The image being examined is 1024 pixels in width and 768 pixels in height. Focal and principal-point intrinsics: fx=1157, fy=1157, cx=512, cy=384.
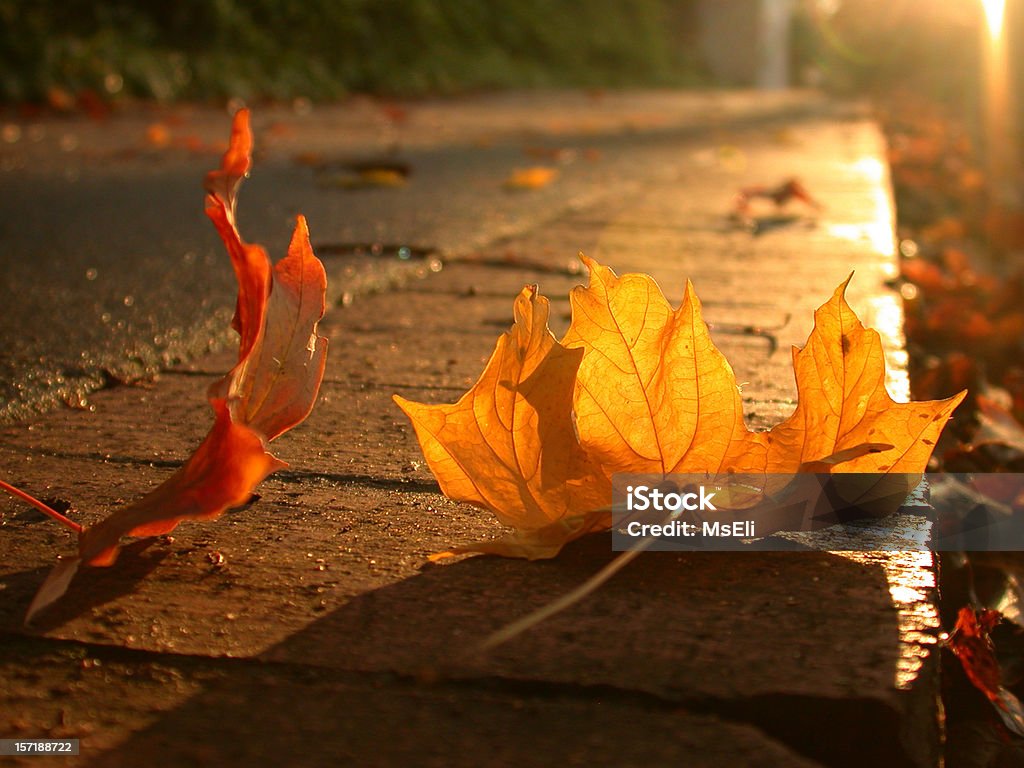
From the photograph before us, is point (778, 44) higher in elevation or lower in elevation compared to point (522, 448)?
higher

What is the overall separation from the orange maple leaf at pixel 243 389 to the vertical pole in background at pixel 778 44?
27.7m

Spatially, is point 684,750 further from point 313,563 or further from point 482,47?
point 482,47

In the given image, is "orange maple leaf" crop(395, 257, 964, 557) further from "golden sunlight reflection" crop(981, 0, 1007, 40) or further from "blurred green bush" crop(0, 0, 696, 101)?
"golden sunlight reflection" crop(981, 0, 1007, 40)

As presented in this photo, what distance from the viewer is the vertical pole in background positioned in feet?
99.3

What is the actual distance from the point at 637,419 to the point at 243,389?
370 millimetres

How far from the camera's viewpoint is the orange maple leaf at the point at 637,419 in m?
1.03

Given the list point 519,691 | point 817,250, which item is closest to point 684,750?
point 519,691

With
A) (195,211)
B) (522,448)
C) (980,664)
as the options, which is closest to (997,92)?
(195,211)

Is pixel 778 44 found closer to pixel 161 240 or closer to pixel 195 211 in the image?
pixel 195 211

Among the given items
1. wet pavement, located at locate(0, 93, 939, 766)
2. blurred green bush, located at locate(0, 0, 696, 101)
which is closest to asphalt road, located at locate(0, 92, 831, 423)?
wet pavement, located at locate(0, 93, 939, 766)

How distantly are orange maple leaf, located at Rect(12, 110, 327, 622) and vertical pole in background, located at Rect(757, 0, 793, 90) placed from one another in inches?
1089

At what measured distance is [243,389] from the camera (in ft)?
3.57

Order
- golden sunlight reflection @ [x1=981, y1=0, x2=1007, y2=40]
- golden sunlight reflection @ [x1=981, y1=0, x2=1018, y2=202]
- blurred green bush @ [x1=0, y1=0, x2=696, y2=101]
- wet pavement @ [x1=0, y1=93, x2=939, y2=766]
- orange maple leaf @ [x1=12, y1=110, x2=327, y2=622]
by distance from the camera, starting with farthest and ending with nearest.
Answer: golden sunlight reflection @ [x1=981, y1=0, x2=1007, y2=40]
golden sunlight reflection @ [x1=981, y1=0, x2=1018, y2=202]
blurred green bush @ [x1=0, y1=0, x2=696, y2=101]
orange maple leaf @ [x1=12, y1=110, x2=327, y2=622]
wet pavement @ [x1=0, y1=93, x2=939, y2=766]

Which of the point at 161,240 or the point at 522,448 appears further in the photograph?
the point at 161,240
